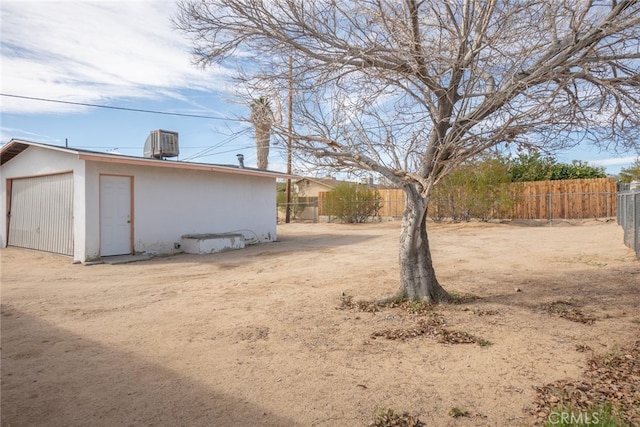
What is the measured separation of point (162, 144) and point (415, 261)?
414 inches

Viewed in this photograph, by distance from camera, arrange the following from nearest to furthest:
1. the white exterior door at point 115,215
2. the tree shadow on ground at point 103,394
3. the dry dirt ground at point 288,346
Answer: the tree shadow on ground at point 103,394, the dry dirt ground at point 288,346, the white exterior door at point 115,215

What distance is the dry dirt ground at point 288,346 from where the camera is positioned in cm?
324

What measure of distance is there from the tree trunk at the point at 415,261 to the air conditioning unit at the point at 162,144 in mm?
10164

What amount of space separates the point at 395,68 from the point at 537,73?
175cm

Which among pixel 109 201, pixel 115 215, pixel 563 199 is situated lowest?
pixel 115 215

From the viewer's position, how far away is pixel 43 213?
500 inches

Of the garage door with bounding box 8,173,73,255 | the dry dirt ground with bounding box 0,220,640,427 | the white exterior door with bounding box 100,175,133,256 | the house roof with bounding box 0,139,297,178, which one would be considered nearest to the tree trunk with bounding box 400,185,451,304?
the dry dirt ground with bounding box 0,220,640,427

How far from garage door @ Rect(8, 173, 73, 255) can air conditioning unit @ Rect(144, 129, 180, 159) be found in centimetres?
288

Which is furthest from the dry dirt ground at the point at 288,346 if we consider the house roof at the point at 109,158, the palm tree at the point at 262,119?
the house roof at the point at 109,158

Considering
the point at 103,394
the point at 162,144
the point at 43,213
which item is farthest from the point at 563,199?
the point at 103,394

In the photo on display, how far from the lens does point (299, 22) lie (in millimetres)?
5836

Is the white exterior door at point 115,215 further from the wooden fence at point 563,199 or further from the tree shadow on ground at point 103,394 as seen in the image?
the wooden fence at point 563,199

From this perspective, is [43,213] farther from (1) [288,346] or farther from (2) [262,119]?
(1) [288,346]

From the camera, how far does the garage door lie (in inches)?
463
